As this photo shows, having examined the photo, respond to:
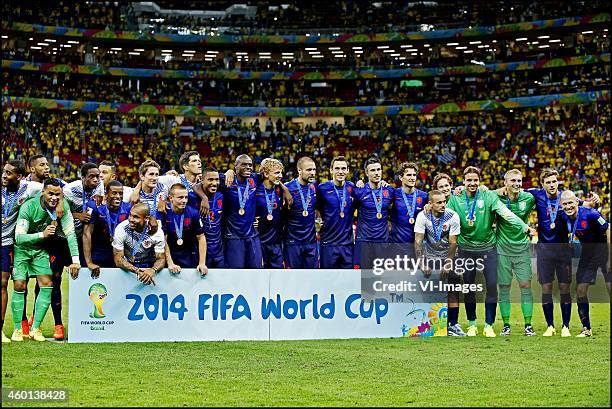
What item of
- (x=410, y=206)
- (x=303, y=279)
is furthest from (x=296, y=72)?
(x=303, y=279)

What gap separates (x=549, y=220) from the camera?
40.5 feet

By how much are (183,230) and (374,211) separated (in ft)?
9.12

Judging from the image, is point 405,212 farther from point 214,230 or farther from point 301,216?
point 214,230

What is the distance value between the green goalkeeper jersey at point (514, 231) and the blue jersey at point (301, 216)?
263 cm

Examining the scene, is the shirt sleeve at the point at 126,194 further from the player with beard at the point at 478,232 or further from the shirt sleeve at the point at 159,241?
the player with beard at the point at 478,232

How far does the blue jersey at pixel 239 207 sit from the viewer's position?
12.3m

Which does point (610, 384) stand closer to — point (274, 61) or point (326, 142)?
point (326, 142)

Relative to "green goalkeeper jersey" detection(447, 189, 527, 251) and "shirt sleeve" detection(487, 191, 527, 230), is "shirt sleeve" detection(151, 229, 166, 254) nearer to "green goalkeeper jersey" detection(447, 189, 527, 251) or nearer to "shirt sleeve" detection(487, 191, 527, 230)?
"green goalkeeper jersey" detection(447, 189, 527, 251)

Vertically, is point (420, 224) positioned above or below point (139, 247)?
above

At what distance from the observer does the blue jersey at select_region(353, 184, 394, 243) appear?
12.5 meters

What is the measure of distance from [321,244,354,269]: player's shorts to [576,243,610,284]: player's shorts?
321 centimetres

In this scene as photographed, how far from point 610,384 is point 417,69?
42.3 metres

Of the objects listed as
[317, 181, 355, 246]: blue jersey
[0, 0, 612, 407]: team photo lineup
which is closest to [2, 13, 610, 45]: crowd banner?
[0, 0, 612, 407]: team photo lineup

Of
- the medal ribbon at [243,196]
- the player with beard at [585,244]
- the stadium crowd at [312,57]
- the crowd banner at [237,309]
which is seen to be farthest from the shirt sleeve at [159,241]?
the stadium crowd at [312,57]
